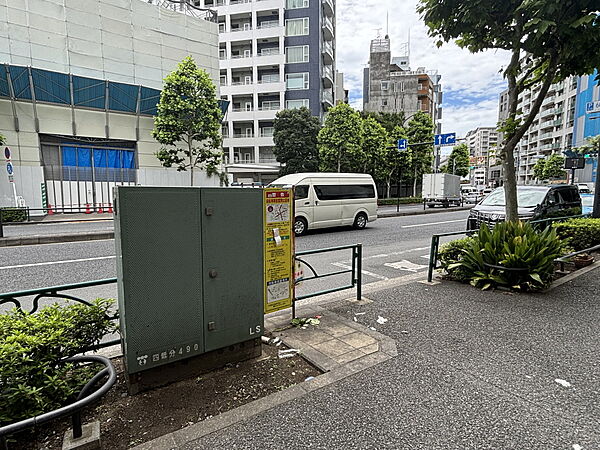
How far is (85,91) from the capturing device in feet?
64.5

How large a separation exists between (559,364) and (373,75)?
61915mm

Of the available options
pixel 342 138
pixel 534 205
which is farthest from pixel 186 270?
pixel 342 138

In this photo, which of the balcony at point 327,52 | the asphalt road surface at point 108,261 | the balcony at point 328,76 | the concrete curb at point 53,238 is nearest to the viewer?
the asphalt road surface at point 108,261

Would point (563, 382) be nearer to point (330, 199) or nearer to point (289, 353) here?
point (289, 353)

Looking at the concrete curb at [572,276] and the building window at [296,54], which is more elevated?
the building window at [296,54]

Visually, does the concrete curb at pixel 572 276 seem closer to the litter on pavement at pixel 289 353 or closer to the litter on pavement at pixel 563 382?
the litter on pavement at pixel 563 382

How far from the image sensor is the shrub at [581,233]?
755 centimetres

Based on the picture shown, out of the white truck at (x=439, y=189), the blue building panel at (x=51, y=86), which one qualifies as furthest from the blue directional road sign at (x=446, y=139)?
the blue building panel at (x=51, y=86)

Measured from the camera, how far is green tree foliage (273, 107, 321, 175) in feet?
110

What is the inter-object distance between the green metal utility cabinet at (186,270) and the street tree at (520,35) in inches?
179

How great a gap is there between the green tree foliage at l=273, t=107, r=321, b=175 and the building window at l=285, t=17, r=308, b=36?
33.9ft

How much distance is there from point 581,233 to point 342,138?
21.9m

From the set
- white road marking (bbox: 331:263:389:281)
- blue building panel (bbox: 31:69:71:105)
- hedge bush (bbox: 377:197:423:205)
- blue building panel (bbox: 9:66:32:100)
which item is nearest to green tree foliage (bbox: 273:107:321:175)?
hedge bush (bbox: 377:197:423:205)

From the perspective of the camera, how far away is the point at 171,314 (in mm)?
2738
